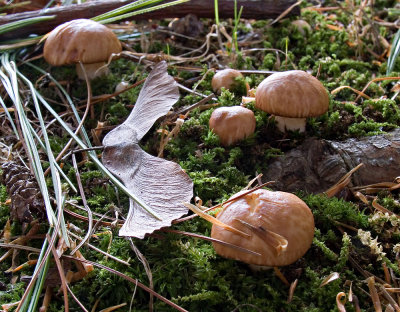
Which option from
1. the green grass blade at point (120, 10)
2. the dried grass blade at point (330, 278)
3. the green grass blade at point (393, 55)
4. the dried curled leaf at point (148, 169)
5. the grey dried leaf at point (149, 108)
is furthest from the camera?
the green grass blade at point (120, 10)

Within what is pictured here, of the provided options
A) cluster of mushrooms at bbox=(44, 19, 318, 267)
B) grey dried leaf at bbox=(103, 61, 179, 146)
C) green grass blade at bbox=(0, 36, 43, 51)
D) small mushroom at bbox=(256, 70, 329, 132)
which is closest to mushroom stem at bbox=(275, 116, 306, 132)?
cluster of mushrooms at bbox=(44, 19, 318, 267)

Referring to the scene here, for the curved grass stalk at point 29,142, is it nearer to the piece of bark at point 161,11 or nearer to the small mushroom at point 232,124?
the piece of bark at point 161,11

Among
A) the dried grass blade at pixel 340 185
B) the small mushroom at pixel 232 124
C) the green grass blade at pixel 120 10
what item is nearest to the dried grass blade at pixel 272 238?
the dried grass blade at pixel 340 185

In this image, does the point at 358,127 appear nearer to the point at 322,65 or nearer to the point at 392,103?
the point at 392,103

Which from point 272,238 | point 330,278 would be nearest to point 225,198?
point 272,238

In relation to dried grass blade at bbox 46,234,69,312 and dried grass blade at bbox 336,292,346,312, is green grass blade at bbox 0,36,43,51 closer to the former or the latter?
dried grass blade at bbox 46,234,69,312

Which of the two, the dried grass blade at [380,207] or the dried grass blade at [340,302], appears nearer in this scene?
the dried grass blade at [340,302]

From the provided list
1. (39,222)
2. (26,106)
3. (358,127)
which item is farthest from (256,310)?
(26,106)

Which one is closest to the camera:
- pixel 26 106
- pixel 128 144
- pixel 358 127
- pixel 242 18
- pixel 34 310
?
pixel 34 310
